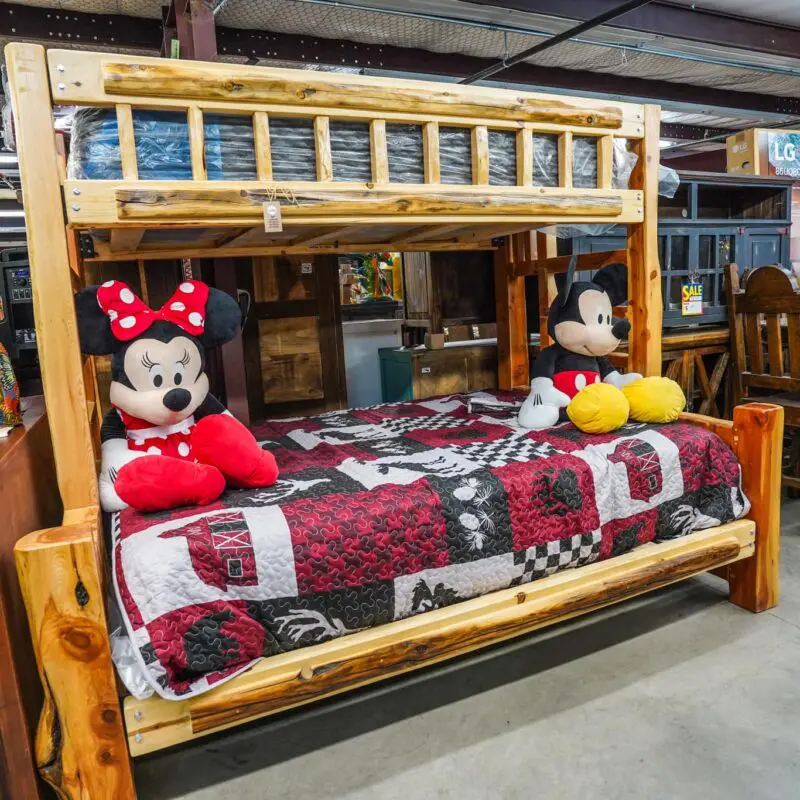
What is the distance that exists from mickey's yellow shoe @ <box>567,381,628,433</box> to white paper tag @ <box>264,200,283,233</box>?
118cm

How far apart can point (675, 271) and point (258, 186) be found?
2792mm

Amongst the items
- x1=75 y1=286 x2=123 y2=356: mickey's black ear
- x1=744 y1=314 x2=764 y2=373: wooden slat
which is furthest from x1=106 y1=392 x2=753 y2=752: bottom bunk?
x1=744 y1=314 x2=764 y2=373: wooden slat

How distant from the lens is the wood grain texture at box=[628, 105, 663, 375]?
2.29 m

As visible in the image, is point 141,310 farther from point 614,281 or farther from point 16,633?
point 614,281

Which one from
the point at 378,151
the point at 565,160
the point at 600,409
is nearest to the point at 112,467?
the point at 378,151

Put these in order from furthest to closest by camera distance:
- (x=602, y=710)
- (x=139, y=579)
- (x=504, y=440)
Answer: (x=504, y=440)
(x=602, y=710)
(x=139, y=579)

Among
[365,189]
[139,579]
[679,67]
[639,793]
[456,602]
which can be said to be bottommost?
[639,793]

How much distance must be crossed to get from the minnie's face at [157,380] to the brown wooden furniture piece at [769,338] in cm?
246

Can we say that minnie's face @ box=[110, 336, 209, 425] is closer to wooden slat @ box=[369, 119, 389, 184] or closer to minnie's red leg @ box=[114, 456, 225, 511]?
minnie's red leg @ box=[114, 456, 225, 511]

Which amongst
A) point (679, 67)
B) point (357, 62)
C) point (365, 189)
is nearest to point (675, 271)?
point (679, 67)

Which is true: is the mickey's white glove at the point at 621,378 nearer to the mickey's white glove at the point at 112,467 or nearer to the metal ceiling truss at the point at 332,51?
the mickey's white glove at the point at 112,467

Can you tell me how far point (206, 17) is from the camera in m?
2.60

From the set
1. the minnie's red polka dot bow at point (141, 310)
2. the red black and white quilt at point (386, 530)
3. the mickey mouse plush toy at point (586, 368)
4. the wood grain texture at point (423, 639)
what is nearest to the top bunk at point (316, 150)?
the minnie's red polka dot bow at point (141, 310)

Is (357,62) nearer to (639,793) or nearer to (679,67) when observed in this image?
(679,67)
